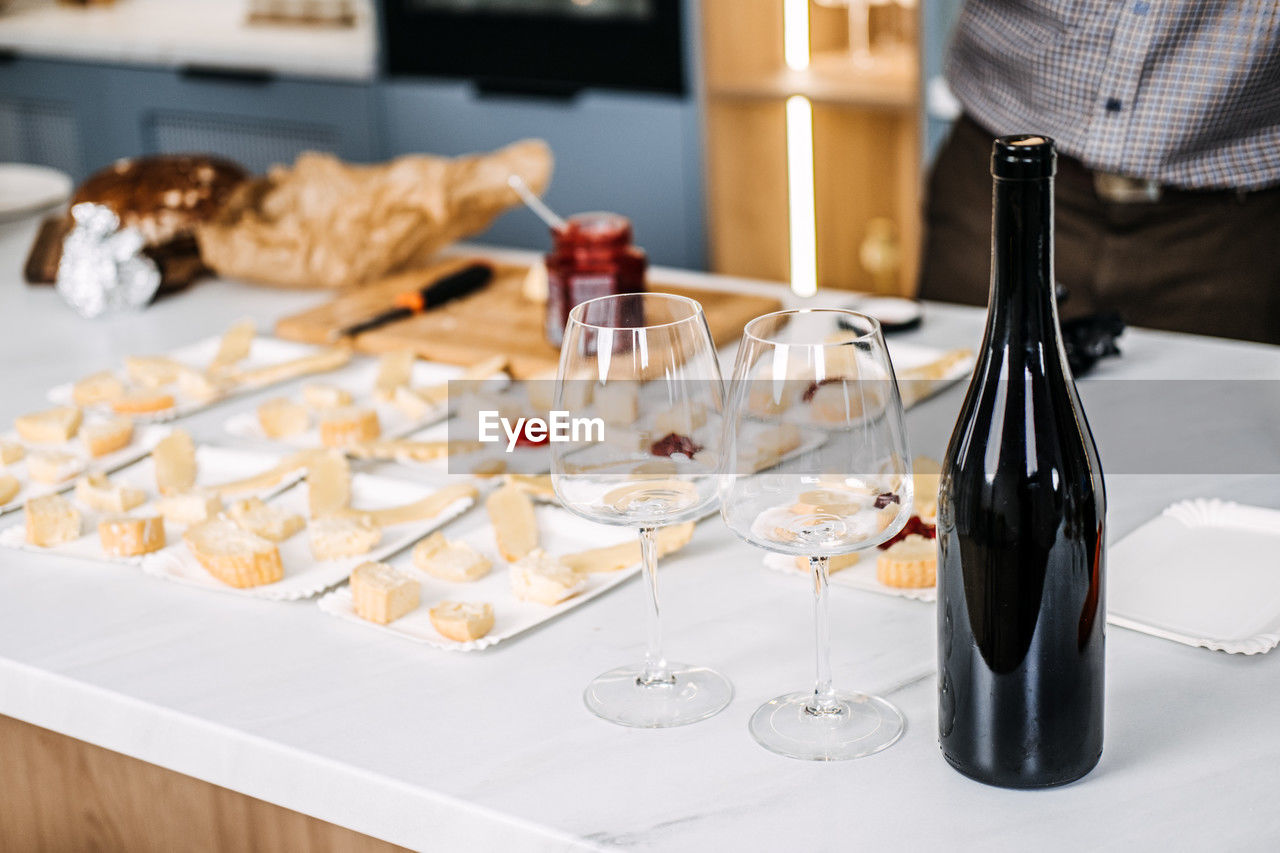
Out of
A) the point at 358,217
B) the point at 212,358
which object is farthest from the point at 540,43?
the point at 212,358

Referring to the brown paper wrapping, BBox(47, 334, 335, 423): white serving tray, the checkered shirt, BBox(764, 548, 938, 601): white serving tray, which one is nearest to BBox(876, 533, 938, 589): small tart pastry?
BBox(764, 548, 938, 601): white serving tray

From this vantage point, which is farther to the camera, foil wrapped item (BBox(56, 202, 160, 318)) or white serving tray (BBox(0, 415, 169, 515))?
foil wrapped item (BBox(56, 202, 160, 318))

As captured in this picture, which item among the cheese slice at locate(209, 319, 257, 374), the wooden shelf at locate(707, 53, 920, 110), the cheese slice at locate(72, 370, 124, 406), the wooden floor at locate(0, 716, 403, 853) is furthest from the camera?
the wooden shelf at locate(707, 53, 920, 110)

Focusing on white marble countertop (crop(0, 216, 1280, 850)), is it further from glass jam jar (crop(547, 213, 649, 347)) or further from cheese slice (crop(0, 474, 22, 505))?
glass jam jar (crop(547, 213, 649, 347))

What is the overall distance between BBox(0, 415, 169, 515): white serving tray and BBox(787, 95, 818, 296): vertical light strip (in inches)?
72.9

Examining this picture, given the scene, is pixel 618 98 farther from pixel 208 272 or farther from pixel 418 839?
pixel 418 839

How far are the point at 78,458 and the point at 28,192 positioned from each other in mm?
1067

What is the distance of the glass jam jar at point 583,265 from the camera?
147cm

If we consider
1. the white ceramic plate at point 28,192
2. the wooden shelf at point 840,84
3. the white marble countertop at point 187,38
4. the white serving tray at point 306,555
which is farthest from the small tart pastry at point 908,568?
the white marble countertop at point 187,38

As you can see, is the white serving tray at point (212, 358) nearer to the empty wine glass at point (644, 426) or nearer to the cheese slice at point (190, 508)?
the cheese slice at point (190, 508)

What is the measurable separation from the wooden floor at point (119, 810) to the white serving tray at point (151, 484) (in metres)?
0.13

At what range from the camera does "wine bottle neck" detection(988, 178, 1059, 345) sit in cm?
66

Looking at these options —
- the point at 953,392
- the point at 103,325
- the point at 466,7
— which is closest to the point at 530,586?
the point at 953,392

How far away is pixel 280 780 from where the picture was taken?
2.73 ft
